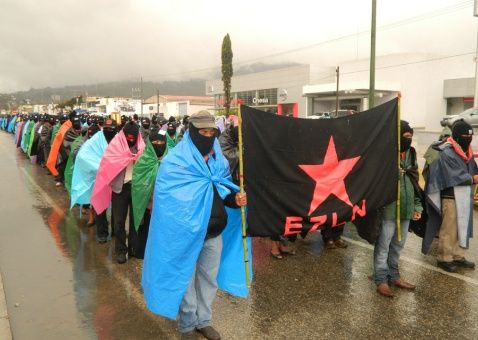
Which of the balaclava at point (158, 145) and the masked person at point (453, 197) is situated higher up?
the balaclava at point (158, 145)

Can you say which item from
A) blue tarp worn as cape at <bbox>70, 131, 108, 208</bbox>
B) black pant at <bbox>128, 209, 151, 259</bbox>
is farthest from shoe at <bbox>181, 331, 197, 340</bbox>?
blue tarp worn as cape at <bbox>70, 131, 108, 208</bbox>

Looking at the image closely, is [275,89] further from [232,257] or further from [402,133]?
[232,257]

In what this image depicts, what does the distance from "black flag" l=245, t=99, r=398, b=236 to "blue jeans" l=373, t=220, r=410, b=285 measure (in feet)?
0.95

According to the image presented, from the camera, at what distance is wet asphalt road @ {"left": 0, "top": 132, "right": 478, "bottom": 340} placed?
12.0ft

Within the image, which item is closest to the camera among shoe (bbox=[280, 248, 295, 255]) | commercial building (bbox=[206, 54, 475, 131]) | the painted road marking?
the painted road marking

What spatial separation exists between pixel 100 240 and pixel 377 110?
419cm

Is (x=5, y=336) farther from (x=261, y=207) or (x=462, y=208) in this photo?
(x=462, y=208)

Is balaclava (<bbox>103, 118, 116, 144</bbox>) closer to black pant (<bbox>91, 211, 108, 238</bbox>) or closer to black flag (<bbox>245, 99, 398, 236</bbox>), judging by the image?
black pant (<bbox>91, 211, 108, 238</bbox>)

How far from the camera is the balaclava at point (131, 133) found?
5398 millimetres

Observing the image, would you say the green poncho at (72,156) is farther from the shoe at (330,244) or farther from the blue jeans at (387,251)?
the blue jeans at (387,251)

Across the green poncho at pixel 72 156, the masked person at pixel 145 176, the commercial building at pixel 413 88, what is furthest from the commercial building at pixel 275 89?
the masked person at pixel 145 176

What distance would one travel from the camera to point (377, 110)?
4375 mm

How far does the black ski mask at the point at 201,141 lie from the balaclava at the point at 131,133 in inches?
90.2

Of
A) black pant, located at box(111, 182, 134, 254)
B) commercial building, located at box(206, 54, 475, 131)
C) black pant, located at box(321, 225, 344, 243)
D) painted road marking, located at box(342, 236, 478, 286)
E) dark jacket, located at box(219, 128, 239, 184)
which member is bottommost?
painted road marking, located at box(342, 236, 478, 286)
